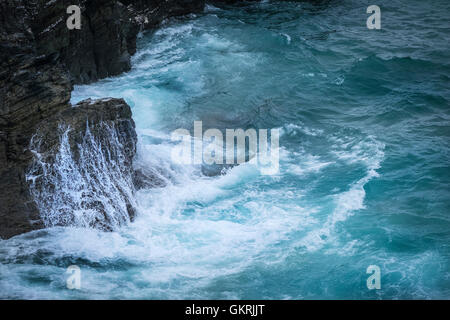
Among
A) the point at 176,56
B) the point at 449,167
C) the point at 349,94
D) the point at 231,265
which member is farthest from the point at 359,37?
the point at 231,265

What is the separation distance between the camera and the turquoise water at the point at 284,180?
26.9 feet

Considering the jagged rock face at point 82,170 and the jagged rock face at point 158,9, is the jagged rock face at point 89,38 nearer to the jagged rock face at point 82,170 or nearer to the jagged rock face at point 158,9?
the jagged rock face at point 158,9

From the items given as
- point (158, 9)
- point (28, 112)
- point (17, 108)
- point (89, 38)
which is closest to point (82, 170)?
point (28, 112)

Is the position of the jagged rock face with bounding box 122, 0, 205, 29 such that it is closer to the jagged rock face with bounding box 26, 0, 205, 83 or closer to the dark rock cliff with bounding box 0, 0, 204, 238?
the jagged rock face with bounding box 26, 0, 205, 83

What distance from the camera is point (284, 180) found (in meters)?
10.9

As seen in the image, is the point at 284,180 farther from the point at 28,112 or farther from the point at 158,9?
the point at 158,9

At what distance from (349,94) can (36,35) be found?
7.93 metres

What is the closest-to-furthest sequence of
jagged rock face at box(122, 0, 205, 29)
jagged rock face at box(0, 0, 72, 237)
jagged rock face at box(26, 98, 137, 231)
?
jagged rock face at box(0, 0, 72, 237), jagged rock face at box(26, 98, 137, 231), jagged rock face at box(122, 0, 205, 29)

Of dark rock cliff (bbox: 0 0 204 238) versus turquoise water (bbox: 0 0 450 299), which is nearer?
turquoise water (bbox: 0 0 450 299)

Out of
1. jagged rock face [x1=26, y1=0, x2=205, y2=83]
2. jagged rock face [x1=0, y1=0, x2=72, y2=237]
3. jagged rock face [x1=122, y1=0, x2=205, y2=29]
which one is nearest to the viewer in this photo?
jagged rock face [x1=0, y1=0, x2=72, y2=237]

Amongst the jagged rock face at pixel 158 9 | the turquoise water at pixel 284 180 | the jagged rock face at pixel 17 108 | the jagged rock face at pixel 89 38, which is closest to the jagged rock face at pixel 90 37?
the jagged rock face at pixel 89 38

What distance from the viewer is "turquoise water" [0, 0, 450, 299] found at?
821 cm

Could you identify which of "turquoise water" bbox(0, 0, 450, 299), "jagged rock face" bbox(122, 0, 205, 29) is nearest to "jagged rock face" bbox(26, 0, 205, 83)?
"turquoise water" bbox(0, 0, 450, 299)

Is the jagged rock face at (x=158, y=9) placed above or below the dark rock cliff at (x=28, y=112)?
above
